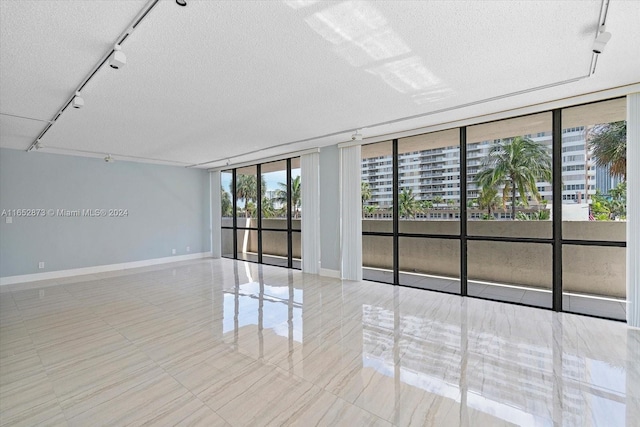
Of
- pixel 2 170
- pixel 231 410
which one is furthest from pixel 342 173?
pixel 2 170

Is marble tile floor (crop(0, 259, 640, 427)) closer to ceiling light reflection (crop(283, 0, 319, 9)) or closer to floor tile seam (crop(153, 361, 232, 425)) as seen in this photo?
floor tile seam (crop(153, 361, 232, 425))

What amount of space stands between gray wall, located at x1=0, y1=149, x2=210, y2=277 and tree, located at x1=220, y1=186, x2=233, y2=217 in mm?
583

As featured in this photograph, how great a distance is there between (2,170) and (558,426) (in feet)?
32.6

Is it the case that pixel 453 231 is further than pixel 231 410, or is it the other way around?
pixel 453 231

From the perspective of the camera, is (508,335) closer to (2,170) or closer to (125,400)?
(125,400)

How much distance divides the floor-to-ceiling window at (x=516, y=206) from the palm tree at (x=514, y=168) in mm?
18

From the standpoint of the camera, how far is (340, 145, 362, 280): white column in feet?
20.9

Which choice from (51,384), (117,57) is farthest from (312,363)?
(117,57)

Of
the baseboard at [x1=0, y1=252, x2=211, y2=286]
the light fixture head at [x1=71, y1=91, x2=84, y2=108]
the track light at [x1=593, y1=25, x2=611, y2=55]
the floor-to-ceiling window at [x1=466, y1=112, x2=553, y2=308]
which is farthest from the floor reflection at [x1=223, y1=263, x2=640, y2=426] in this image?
the baseboard at [x1=0, y1=252, x2=211, y2=286]

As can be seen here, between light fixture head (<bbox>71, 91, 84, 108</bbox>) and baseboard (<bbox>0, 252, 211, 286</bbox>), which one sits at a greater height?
light fixture head (<bbox>71, 91, 84, 108</bbox>)

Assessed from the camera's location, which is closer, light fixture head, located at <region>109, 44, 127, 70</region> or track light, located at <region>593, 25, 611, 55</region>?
track light, located at <region>593, 25, 611, 55</region>

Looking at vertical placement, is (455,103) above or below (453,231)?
above

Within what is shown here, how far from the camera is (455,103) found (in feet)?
13.7

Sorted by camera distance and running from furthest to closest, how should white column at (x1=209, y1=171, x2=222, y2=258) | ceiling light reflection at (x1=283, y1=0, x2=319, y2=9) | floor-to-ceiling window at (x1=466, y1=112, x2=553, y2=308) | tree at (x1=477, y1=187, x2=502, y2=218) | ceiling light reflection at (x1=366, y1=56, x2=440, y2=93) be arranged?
white column at (x1=209, y1=171, x2=222, y2=258) → tree at (x1=477, y1=187, x2=502, y2=218) → floor-to-ceiling window at (x1=466, y1=112, x2=553, y2=308) → ceiling light reflection at (x1=366, y1=56, x2=440, y2=93) → ceiling light reflection at (x1=283, y1=0, x2=319, y2=9)
